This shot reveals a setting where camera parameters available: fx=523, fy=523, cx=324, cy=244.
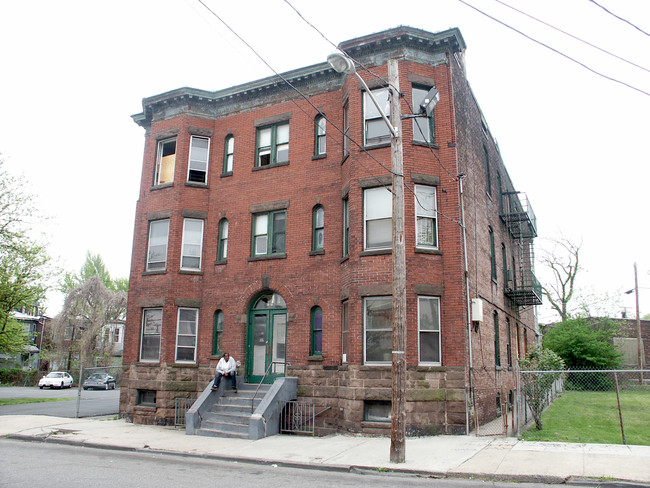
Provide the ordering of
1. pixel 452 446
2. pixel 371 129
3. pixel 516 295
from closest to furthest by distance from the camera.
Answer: pixel 452 446 < pixel 371 129 < pixel 516 295

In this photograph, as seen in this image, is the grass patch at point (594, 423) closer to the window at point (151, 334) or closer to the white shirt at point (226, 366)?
the white shirt at point (226, 366)

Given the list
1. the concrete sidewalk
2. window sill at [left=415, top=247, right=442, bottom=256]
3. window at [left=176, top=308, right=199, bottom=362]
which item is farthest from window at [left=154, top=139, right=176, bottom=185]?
window sill at [left=415, top=247, right=442, bottom=256]

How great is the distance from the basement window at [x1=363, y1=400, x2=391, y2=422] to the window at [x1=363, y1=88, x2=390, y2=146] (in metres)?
7.70

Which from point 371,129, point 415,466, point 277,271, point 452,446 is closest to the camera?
point 415,466

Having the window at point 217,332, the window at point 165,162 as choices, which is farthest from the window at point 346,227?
the window at point 165,162

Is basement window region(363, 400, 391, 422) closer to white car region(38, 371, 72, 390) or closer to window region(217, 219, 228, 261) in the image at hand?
window region(217, 219, 228, 261)

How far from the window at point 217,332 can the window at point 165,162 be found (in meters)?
5.53

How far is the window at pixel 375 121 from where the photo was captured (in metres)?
16.2

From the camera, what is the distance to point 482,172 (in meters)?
20.1

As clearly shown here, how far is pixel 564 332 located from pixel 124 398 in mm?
26899

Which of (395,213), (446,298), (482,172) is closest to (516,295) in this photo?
(482,172)

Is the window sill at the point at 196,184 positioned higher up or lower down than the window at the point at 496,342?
higher up

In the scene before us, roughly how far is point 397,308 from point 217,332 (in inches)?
372

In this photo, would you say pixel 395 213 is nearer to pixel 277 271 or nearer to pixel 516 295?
pixel 277 271
